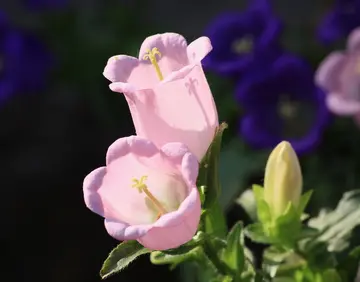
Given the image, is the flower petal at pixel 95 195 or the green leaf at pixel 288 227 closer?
the flower petal at pixel 95 195

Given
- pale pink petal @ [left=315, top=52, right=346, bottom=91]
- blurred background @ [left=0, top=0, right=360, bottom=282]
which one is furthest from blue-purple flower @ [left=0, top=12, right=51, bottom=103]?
pale pink petal @ [left=315, top=52, right=346, bottom=91]

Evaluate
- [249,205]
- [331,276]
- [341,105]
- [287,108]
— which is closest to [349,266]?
[331,276]

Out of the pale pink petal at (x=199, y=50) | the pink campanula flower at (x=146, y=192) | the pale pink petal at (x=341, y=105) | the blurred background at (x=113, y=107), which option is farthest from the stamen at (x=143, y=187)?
the pale pink petal at (x=341, y=105)

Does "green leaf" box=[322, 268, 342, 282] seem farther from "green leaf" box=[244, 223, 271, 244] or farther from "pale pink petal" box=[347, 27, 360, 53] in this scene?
"pale pink petal" box=[347, 27, 360, 53]

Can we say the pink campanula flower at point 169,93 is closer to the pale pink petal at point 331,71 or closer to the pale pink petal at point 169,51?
the pale pink petal at point 169,51

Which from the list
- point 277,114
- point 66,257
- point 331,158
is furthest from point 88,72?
point 331,158

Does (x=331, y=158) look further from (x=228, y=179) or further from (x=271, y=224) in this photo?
(x=271, y=224)
